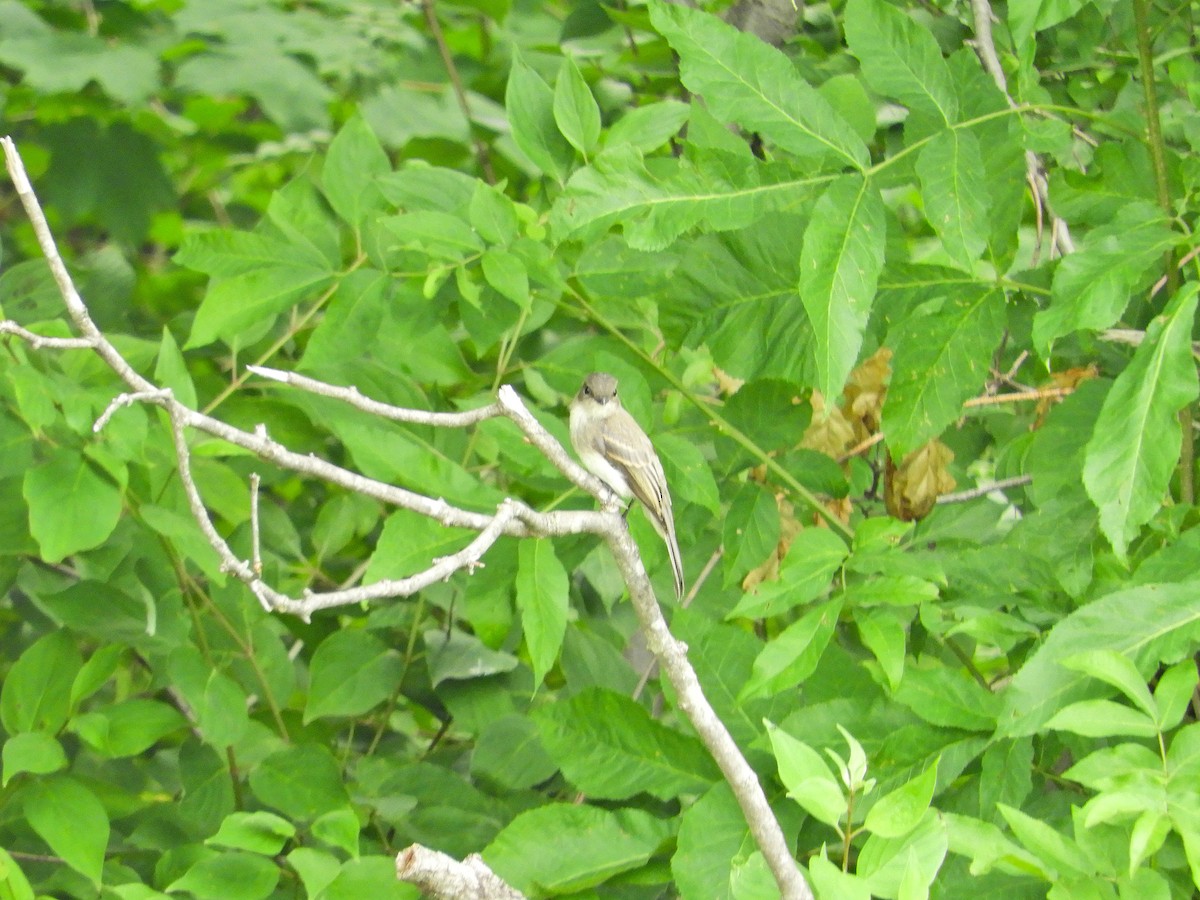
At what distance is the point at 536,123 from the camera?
257 centimetres

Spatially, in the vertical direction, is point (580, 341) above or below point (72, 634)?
above

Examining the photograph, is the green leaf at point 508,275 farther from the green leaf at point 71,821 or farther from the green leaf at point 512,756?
the green leaf at point 71,821

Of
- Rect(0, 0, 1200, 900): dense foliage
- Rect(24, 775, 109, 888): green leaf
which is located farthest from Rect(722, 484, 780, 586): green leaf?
Rect(24, 775, 109, 888): green leaf

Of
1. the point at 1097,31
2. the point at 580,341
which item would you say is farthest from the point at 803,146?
the point at 1097,31

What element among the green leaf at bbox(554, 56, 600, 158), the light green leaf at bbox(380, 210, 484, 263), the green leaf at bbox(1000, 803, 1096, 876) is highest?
the green leaf at bbox(554, 56, 600, 158)

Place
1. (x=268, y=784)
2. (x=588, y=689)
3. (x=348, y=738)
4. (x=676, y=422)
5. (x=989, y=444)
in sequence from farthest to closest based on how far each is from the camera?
1. (x=348, y=738)
2. (x=989, y=444)
3. (x=676, y=422)
4. (x=268, y=784)
5. (x=588, y=689)

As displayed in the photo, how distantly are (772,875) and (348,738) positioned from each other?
196 centimetres

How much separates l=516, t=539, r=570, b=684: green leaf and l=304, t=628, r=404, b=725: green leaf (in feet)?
2.53

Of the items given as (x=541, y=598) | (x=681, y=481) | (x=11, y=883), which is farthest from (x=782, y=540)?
(x=11, y=883)

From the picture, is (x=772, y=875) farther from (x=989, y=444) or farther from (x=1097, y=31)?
(x=1097, y=31)

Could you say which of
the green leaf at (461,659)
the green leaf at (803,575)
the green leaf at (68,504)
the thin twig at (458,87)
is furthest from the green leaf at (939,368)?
the thin twig at (458,87)

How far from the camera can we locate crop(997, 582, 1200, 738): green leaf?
1881 millimetres

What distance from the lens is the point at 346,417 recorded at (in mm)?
2816

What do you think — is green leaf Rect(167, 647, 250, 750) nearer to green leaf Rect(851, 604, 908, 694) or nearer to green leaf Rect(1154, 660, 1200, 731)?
green leaf Rect(851, 604, 908, 694)
